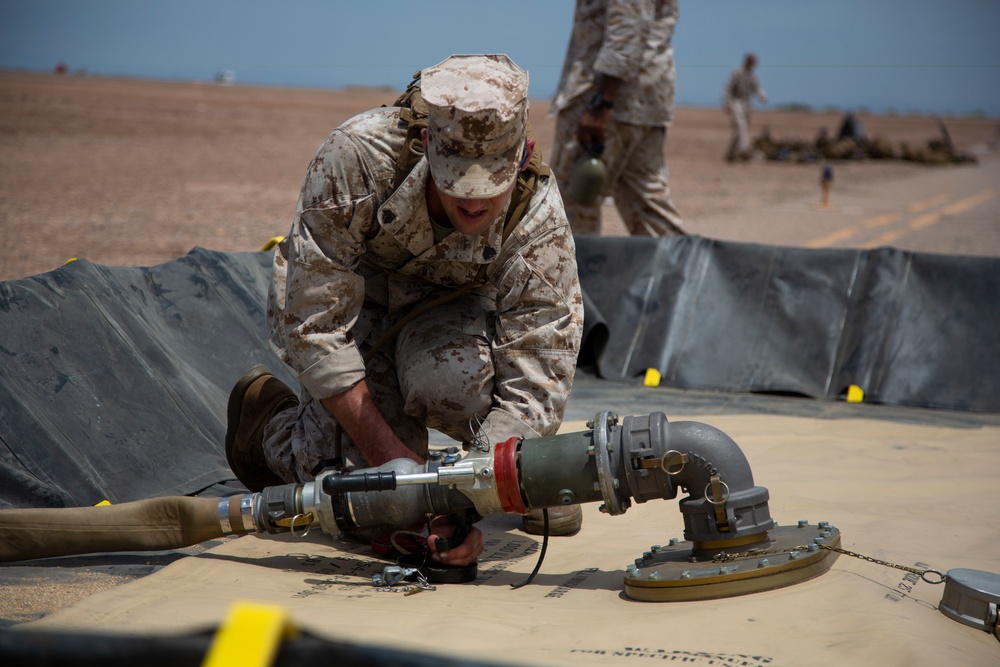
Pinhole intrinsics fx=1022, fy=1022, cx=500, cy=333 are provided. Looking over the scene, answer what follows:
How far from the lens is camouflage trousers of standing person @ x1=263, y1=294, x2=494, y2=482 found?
283cm

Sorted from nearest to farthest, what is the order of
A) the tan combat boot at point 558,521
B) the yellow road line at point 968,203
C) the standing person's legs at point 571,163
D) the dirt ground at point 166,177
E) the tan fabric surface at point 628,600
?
1. the tan fabric surface at point 628,600
2. the tan combat boot at point 558,521
3. the standing person's legs at point 571,163
4. the dirt ground at point 166,177
5. the yellow road line at point 968,203

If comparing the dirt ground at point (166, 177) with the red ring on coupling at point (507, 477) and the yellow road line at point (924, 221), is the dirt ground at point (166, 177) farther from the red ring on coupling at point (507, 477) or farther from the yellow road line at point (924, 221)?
the red ring on coupling at point (507, 477)

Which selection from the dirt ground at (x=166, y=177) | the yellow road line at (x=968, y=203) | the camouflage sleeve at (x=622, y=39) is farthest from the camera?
the yellow road line at (x=968, y=203)

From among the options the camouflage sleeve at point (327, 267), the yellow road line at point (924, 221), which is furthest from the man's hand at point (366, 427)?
the yellow road line at point (924, 221)

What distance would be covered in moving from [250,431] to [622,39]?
3556 mm

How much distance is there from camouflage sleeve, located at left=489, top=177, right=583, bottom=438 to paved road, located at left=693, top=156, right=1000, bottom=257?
269 inches

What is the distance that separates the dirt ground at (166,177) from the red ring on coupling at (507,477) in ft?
16.7

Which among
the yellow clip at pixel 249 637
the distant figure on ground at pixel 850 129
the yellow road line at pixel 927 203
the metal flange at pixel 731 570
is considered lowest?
the metal flange at pixel 731 570

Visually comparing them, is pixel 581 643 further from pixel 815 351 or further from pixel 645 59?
pixel 645 59

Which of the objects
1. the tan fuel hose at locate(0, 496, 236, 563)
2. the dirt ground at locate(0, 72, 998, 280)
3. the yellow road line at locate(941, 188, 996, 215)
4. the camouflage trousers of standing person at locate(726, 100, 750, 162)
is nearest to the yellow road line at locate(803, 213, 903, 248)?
the yellow road line at locate(941, 188, 996, 215)

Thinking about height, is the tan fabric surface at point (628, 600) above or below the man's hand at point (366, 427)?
below

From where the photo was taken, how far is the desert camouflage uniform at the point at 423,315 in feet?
8.69

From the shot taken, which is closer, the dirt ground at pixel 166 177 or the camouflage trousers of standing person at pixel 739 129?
the dirt ground at pixel 166 177

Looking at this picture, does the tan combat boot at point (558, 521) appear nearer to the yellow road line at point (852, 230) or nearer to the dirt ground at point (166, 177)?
the dirt ground at point (166, 177)
